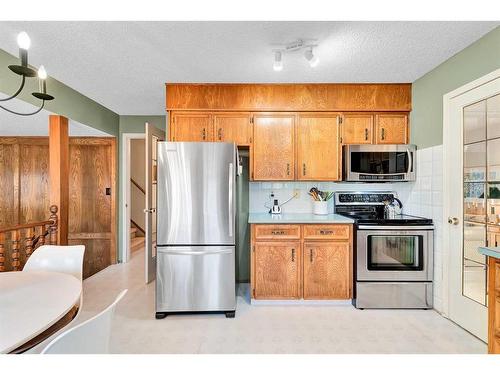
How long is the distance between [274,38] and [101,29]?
1220mm

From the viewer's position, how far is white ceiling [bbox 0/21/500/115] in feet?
6.18

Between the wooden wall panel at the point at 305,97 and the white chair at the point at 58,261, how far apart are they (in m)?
1.85

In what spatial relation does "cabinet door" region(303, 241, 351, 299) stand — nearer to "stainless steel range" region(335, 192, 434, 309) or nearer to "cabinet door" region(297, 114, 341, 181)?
"stainless steel range" region(335, 192, 434, 309)

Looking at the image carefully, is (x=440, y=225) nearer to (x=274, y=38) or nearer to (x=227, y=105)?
(x=274, y=38)

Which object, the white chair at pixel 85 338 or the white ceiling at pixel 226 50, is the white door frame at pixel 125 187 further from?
the white chair at pixel 85 338

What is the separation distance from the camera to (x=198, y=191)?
2428mm

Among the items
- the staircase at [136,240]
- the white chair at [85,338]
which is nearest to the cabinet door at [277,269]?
the white chair at [85,338]

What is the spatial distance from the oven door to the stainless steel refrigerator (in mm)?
1283

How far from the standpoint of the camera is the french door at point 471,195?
6.63 feet

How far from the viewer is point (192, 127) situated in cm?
296

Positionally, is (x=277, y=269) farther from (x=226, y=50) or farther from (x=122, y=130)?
(x=122, y=130)

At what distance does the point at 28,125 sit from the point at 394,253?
14.9ft

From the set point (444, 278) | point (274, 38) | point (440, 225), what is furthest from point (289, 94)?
point (444, 278)

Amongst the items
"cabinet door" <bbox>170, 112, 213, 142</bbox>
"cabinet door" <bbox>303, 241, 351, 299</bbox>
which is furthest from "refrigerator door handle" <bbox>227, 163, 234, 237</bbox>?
"cabinet door" <bbox>303, 241, 351, 299</bbox>
